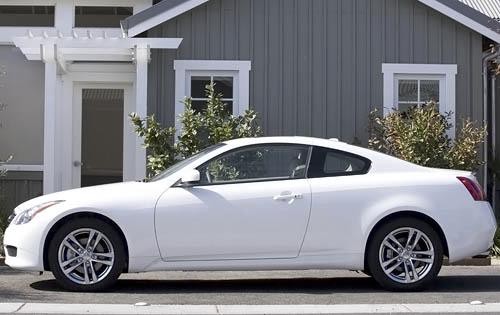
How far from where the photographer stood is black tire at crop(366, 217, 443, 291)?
796 centimetres

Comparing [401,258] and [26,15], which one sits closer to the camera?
[401,258]

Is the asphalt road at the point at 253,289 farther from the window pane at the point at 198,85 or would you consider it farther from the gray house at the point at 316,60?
the window pane at the point at 198,85

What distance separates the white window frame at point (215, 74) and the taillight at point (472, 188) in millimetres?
4761

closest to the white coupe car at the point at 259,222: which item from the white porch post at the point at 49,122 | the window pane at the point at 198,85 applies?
the white porch post at the point at 49,122

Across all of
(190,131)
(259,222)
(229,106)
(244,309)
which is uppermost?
(229,106)

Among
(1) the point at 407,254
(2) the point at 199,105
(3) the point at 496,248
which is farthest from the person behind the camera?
(2) the point at 199,105

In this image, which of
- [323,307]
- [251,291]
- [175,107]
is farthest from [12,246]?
[175,107]

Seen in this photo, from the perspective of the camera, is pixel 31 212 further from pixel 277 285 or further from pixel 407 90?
pixel 407 90

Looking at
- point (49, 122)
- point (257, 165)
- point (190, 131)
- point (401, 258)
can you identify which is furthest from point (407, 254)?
point (49, 122)

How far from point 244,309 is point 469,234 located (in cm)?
240

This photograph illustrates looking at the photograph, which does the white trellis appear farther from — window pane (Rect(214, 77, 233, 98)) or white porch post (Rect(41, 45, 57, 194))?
window pane (Rect(214, 77, 233, 98))

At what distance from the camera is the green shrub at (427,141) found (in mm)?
11461

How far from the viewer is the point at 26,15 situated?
13234mm

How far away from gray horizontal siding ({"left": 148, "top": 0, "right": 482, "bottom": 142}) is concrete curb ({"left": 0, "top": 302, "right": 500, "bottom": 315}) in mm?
5293
